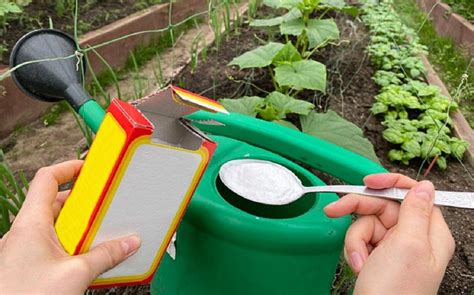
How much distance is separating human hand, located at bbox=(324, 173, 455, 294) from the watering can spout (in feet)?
1.47

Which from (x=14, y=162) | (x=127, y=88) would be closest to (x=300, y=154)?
(x=14, y=162)

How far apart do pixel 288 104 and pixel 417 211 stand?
0.91 m

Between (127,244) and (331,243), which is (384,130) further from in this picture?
(127,244)

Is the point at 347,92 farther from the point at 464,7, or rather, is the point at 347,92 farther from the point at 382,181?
the point at 464,7

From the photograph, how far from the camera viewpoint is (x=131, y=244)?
595 mm

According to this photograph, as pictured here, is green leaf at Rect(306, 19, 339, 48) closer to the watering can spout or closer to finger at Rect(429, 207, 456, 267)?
the watering can spout

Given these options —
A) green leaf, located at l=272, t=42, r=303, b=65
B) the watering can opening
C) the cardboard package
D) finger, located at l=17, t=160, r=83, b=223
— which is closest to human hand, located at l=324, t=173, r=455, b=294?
the watering can opening

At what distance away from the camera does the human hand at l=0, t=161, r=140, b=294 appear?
546 mm

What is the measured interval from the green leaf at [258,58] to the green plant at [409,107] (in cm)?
44

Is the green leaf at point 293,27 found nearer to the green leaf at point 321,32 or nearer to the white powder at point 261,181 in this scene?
the green leaf at point 321,32

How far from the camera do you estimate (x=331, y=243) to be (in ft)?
2.41

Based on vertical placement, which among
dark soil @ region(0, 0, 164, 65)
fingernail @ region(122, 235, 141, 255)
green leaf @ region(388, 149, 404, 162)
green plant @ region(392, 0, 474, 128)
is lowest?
green plant @ region(392, 0, 474, 128)

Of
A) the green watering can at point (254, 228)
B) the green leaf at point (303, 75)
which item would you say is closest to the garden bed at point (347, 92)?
the green leaf at point (303, 75)

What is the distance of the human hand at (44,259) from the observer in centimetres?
55
